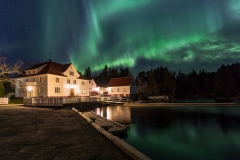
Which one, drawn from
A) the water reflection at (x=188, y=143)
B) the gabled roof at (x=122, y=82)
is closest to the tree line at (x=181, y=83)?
the gabled roof at (x=122, y=82)

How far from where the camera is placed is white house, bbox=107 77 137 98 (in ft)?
198

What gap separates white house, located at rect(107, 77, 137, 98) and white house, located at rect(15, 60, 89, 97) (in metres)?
19.0

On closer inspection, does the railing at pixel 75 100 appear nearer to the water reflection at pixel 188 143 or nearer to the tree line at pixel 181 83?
the water reflection at pixel 188 143

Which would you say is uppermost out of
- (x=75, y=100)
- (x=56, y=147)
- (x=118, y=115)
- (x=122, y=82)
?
(x=122, y=82)

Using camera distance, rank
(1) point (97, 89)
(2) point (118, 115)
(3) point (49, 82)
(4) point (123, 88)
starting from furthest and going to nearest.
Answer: (1) point (97, 89), (4) point (123, 88), (3) point (49, 82), (2) point (118, 115)

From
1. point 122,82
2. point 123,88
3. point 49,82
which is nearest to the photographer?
point 49,82

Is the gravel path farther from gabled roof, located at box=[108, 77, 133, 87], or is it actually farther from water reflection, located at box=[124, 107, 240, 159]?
gabled roof, located at box=[108, 77, 133, 87]

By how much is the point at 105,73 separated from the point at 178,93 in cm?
5410

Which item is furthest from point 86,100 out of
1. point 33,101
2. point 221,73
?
point 221,73

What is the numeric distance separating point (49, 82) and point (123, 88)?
29.9 metres

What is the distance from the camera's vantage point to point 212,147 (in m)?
11.1

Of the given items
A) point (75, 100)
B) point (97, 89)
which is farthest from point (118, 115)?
point (97, 89)

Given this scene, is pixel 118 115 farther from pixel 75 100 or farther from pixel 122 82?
pixel 122 82

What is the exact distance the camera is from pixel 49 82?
121 feet
